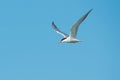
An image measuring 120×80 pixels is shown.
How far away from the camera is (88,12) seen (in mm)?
36938

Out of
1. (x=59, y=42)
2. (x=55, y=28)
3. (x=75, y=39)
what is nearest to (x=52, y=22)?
(x=55, y=28)

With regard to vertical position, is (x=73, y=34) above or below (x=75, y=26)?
above

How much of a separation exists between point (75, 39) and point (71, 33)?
70 cm

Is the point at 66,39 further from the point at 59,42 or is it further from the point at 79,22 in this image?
the point at 79,22

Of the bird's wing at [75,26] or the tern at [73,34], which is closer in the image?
the bird's wing at [75,26]

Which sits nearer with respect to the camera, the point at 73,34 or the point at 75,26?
the point at 75,26

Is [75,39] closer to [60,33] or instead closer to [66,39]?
[66,39]

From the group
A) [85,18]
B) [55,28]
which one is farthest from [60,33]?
[85,18]

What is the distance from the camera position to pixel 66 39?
43.9m

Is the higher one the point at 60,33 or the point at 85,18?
the point at 60,33

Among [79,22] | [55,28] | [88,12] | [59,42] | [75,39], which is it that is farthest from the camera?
[55,28]

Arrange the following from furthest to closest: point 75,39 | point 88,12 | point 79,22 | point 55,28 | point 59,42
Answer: point 55,28 < point 59,42 < point 75,39 < point 79,22 < point 88,12

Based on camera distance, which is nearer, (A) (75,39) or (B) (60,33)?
(A) (75,39)

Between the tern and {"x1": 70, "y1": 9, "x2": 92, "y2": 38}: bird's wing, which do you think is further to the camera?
the tern
